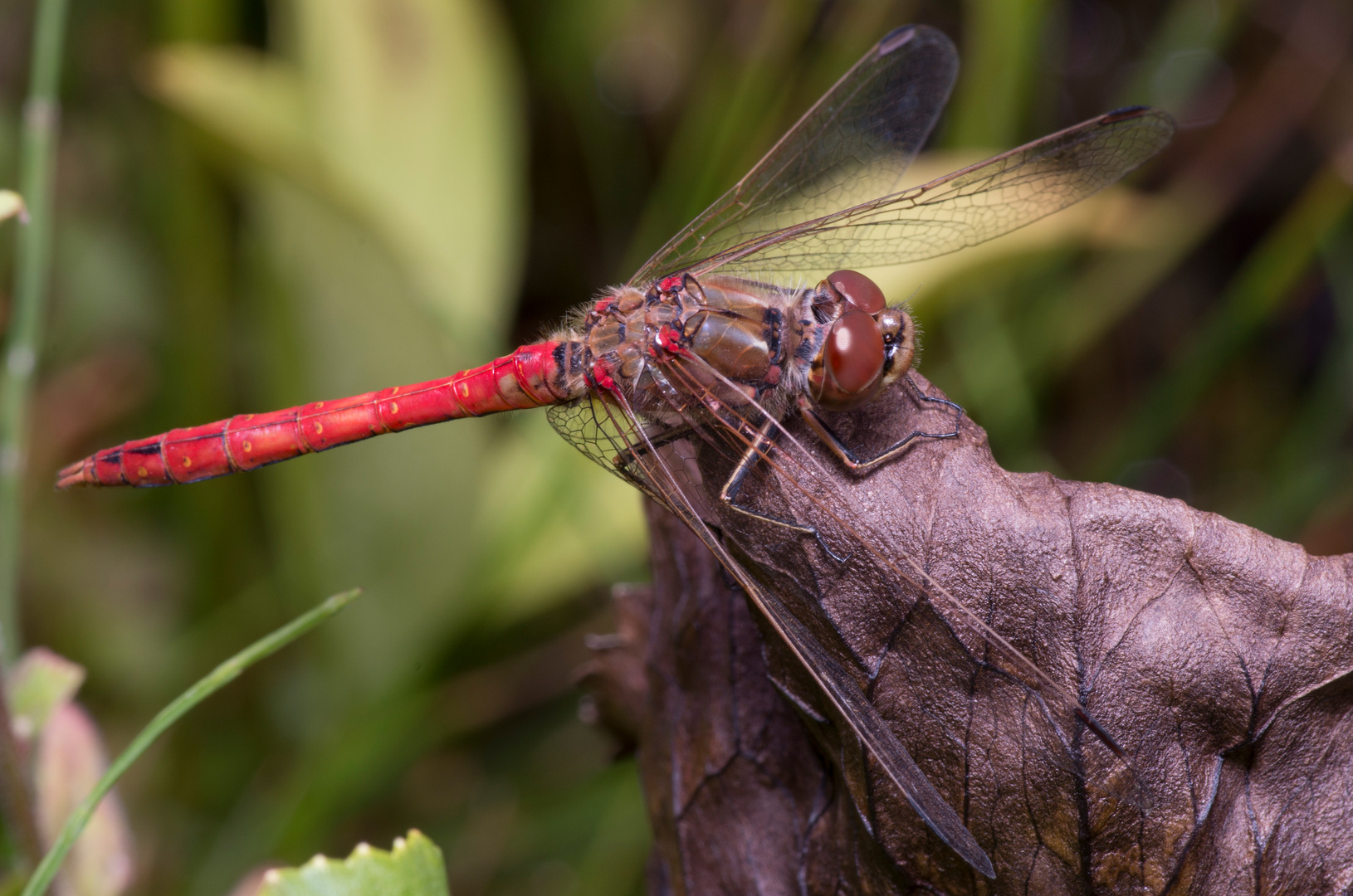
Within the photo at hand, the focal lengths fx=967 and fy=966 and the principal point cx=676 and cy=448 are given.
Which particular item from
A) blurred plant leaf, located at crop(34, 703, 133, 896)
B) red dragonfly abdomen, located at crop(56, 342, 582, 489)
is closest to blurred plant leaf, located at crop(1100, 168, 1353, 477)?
red dragonfly abdomen, located at crop(56, 342, 582, 489)

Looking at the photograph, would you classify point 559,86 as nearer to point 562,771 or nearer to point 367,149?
point 367,149

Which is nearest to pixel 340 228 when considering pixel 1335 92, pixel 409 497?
pixel 409 497

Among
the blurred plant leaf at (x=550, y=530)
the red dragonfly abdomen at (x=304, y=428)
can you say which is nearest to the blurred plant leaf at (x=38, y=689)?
the red dragonfly abdomen at (x=304, y=428)

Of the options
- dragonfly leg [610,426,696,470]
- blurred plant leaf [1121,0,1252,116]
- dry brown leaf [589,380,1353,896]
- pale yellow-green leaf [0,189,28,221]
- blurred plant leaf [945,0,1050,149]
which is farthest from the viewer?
blurred plant leaf [1121,0,1252,116]

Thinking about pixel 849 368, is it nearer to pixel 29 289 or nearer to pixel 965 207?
pixel 965 207

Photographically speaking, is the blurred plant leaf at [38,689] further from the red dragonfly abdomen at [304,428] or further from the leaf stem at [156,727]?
the red dragonfly abdomen at [304,428]

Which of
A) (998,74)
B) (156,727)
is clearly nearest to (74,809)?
(156,727)

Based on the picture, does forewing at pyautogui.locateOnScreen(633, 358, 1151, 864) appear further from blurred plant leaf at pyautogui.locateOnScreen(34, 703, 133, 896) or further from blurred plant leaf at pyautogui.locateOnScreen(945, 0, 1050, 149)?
blurred plant leaf at pyautogui.locateOnScreen(945, 0, 1050, 149)
